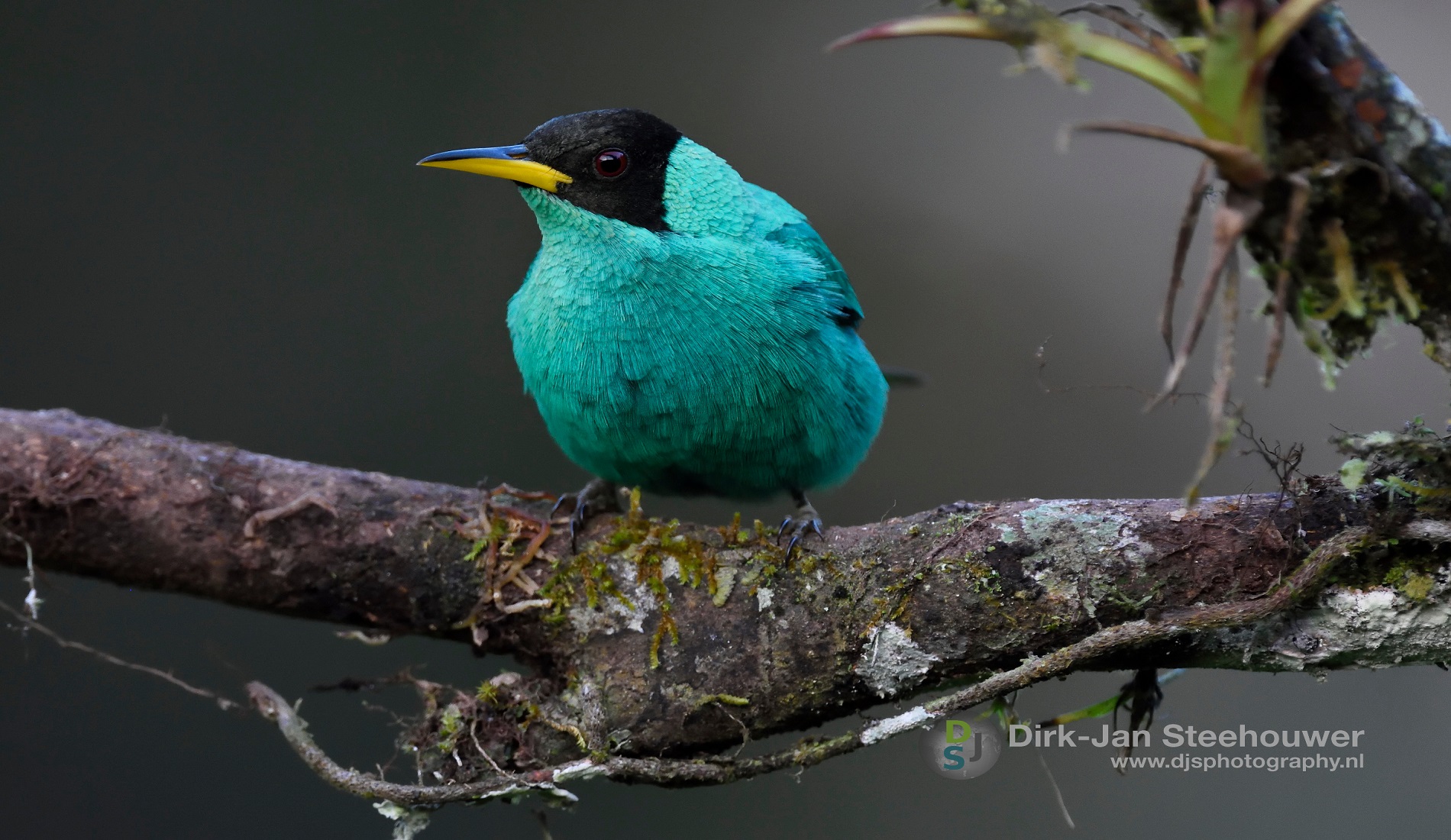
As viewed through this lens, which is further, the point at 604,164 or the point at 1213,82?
the point at 604,164

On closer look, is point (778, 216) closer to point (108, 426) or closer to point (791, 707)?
point (791, 707)

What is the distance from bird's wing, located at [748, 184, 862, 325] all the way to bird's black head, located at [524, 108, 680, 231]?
0.36m

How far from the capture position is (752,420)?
2.94m

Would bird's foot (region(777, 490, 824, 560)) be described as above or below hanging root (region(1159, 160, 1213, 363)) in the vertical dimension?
below

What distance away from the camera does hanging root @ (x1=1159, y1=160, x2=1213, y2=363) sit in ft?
4.55

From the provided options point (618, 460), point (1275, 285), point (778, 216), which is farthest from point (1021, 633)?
point (778, 216)

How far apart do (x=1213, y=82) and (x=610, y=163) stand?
2002 mm

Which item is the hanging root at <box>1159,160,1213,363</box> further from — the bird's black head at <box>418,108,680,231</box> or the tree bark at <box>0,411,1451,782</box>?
the bird's black head at <box>418,108,680,231</box>

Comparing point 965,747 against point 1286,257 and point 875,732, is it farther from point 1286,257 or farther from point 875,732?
point 1286,257

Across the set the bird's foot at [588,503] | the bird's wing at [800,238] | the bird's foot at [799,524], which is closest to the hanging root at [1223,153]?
the bird's foot at [799,524]

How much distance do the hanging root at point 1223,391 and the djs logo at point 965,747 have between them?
997mm

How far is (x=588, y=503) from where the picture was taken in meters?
2.91

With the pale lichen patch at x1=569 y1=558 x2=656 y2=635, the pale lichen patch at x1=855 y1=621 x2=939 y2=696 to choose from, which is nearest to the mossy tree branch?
the pale lichen patch at x1=855 y1=621 x2=939 y2=696

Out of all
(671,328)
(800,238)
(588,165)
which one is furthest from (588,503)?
(800,238)
